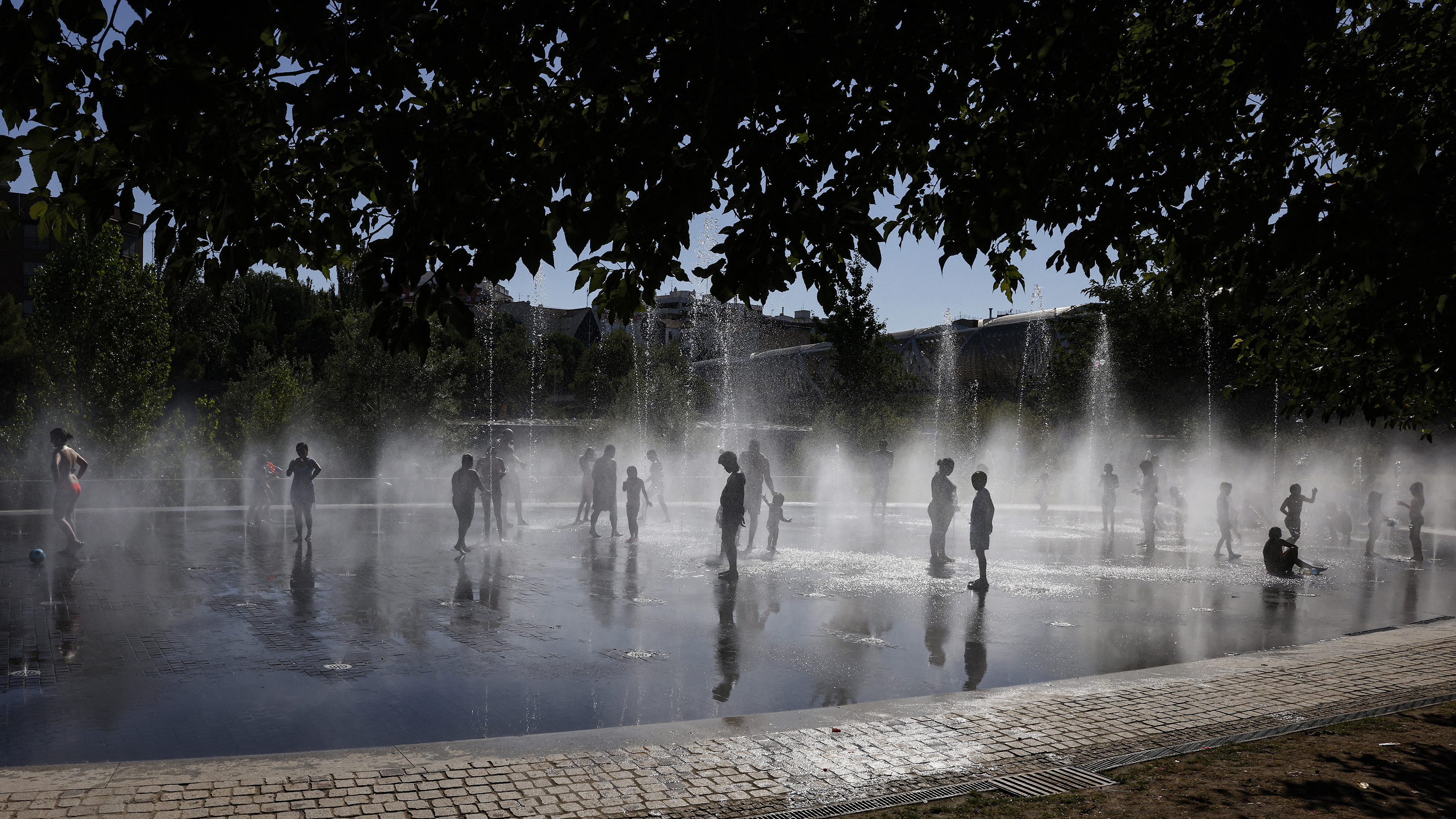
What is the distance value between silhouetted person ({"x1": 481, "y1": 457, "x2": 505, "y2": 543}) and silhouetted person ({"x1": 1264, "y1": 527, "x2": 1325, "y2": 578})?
12.8m

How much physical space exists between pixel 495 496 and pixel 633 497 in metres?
2.54

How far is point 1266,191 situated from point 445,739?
22.0 ft

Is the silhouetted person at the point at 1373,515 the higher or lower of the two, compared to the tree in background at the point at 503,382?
lower

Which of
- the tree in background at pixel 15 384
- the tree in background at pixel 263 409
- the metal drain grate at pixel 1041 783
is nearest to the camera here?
the metal drain grate at pixel 1041 783

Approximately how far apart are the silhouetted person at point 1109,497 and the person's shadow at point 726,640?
12203 mm

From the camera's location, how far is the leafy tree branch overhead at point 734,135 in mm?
4520

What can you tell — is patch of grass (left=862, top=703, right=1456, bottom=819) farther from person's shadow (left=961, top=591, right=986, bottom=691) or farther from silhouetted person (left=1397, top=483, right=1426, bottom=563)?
silhouetted person (left=1397, top=483, right=1426, bottom=563)

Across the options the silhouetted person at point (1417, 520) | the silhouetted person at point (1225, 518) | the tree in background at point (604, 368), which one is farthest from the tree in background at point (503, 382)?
the silhouetted person at point (1417, 520)

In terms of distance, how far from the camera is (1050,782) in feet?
18.6

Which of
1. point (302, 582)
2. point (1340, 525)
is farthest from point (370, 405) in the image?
point (1340, 525)

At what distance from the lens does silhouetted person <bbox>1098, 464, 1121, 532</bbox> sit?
880 inches

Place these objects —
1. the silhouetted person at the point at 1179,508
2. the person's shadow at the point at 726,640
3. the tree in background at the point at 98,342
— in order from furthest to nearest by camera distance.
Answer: the tree in background at the point at 98,342 → the silhouetted person at the point at 1179,508 → the person's shadow at the point at 726,640

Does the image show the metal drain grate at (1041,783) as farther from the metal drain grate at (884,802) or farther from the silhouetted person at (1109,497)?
the silhouetted person at (1109,497)

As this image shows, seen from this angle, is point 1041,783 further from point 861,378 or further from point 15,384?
point 15,384
